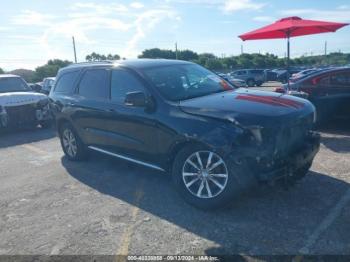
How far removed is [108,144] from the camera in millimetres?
5902

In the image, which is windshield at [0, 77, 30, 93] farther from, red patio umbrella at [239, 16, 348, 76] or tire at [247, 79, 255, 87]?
tire at [247, 79, 255, 87]

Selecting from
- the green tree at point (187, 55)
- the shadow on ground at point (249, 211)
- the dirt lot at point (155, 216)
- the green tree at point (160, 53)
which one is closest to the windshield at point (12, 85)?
the dirt lot at point (155, 216)

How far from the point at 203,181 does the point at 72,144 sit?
133 inches

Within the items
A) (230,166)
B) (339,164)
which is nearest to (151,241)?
(230,166)

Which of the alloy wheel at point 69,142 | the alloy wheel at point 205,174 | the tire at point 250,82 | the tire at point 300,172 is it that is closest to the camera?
the alloy wheel at point 205,174

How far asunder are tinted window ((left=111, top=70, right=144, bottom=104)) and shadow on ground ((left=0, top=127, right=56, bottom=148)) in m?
5.01

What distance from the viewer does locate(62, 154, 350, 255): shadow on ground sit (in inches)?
148

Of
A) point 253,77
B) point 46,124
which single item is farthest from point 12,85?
point 253,77

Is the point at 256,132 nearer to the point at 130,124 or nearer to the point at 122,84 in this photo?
the point at 130,124

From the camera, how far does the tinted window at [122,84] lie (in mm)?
5320

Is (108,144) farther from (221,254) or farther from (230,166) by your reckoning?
(221,254)

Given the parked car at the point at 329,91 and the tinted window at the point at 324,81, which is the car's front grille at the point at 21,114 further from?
the tinted window at the point at 324,81

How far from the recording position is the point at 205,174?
4449 mm

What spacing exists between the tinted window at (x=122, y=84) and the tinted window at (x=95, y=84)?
0.18 m
